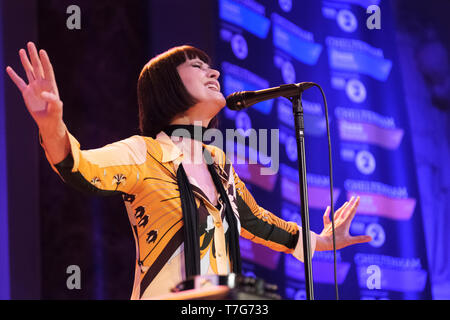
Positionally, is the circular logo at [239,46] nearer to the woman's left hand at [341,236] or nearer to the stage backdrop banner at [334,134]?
the stage backdrop banner at [334,134]

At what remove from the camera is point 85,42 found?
346 cm

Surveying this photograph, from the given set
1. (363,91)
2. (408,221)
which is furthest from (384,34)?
(408,221)

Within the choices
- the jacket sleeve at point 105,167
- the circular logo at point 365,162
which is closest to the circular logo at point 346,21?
the circular logo at point 365,162

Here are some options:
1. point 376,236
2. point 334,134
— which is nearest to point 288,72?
point 334,134

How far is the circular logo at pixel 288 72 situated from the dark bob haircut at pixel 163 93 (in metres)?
1.13

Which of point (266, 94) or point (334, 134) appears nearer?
point (266, 94)

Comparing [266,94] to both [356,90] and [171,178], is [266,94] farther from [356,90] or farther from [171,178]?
[356,90]

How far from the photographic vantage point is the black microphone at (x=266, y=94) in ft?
6.81

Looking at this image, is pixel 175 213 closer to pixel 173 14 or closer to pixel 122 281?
pixel 122 281

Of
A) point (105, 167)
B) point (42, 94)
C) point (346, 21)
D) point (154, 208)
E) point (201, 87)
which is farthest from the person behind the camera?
point (346, 21)

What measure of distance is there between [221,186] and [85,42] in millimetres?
1640

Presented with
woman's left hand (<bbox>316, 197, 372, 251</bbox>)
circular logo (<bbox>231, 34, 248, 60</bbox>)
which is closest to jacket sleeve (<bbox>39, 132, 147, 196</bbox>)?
woman's left hand (<bbox>316, 197, 372, 251</bbox>)

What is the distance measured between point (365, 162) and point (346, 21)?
2.81 ft

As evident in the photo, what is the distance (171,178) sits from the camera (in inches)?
83.7
